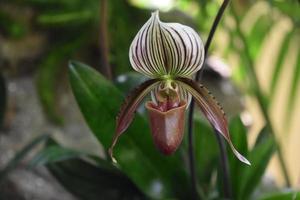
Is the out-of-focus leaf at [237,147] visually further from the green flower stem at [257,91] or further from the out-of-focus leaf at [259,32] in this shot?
the out-of-focus leaf at [259,32]

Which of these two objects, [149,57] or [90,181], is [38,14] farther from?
[149,57]

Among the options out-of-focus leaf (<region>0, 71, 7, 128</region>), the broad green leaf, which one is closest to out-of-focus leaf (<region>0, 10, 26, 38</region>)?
out-of-focus leaf (<region>0, 71, 7, 128</region>)

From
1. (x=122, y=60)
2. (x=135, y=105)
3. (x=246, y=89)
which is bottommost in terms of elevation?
(x=246, y=89)

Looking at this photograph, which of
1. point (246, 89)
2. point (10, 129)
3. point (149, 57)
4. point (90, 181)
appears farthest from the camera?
point (246, 89)

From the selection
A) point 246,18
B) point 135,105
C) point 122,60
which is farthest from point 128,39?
point 135,105

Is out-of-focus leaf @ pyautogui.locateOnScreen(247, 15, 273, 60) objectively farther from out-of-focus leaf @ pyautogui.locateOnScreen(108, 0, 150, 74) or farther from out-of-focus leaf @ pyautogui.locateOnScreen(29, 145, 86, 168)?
out-of-focus leaf @ pyautogui.locateOnScreen(29, 145, 86, 168)

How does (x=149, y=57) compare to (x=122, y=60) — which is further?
(x=122, y=60)

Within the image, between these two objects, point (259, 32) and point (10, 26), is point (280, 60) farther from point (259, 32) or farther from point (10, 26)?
point (10, 26)
